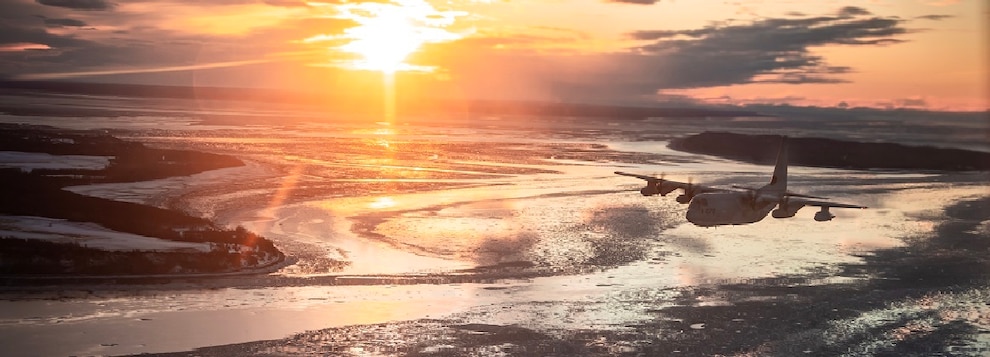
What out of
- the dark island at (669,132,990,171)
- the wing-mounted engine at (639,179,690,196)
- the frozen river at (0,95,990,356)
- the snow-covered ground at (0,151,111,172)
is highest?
the wing-mounted engine at (639,179,690,196)

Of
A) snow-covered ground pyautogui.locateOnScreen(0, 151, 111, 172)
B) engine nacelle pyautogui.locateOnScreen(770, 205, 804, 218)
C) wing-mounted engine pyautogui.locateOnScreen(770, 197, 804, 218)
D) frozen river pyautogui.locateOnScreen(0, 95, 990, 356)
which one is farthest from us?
snow-covered ground pyautogui.locateOnScreen(0, 151, 111, 172)

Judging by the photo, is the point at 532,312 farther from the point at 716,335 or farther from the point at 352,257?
the point at 352,257

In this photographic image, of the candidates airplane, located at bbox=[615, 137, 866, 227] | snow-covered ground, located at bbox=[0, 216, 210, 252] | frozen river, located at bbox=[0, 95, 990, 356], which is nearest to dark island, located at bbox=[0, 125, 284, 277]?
snow-covered ground, located at bbox=[0, 216, 210, 252]

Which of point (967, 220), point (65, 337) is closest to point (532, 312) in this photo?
point (65, 337)

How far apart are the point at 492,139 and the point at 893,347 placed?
109 meters

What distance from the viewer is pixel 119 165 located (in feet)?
245

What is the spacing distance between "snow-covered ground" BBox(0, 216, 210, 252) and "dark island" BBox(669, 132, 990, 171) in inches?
3230

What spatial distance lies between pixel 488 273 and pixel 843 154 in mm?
91694

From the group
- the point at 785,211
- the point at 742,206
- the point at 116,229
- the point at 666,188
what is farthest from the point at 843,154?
the point at 116,229

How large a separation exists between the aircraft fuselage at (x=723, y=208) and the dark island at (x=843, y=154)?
6068cm

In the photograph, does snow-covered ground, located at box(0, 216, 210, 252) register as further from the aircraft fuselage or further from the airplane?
the airplane

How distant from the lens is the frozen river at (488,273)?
93.9 feet

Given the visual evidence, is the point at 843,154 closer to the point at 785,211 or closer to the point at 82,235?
the point at 785,211

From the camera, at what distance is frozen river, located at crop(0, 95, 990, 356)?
28.6 meters
